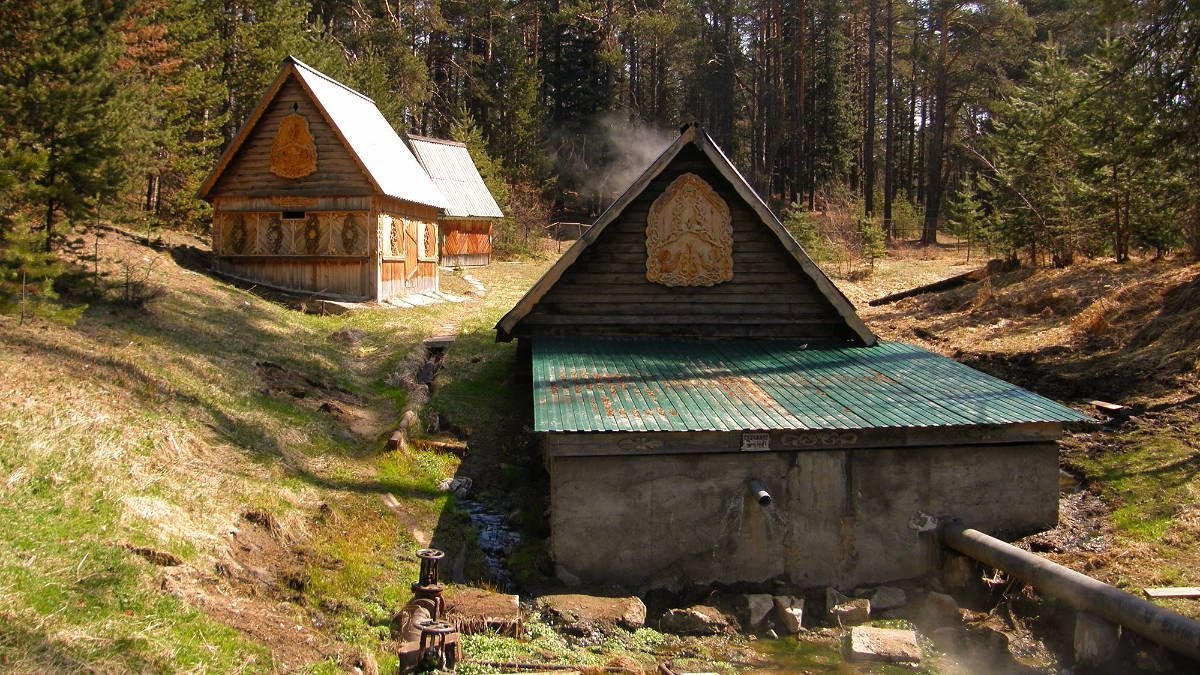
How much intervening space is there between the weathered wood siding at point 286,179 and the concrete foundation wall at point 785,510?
16038mm

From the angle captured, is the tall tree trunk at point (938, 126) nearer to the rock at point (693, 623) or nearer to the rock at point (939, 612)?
the rock at point (939, 612)

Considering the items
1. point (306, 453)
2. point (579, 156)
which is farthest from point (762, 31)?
point (306, 453)

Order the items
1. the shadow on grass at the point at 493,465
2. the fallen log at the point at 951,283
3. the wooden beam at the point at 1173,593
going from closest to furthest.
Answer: the wooden beam at the point at 1173,593 → the shadow on grass at the point at 493,465 → the fallen log at the point at 951,283

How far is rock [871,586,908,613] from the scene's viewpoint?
8.98 meters

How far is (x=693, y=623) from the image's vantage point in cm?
827

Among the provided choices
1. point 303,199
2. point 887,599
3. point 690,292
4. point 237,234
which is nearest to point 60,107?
point 303,199

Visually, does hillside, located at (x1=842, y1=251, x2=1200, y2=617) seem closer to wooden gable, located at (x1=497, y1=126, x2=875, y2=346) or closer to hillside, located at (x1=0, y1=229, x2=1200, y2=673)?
hillside, located at (x1=0, y1=229, x2=1200, y2=673)

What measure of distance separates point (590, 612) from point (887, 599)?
3.35m

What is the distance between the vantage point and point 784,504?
9.23m

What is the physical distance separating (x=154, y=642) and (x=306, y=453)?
5.53 m

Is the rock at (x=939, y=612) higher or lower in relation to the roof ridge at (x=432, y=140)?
lower

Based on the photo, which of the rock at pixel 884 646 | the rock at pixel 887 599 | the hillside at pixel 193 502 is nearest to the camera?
the hillside at pixel 193 502

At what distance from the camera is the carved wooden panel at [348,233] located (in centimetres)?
2288

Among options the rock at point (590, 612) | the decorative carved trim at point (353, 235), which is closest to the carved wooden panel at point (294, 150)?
the decorative carved trim at point (353, 235)
